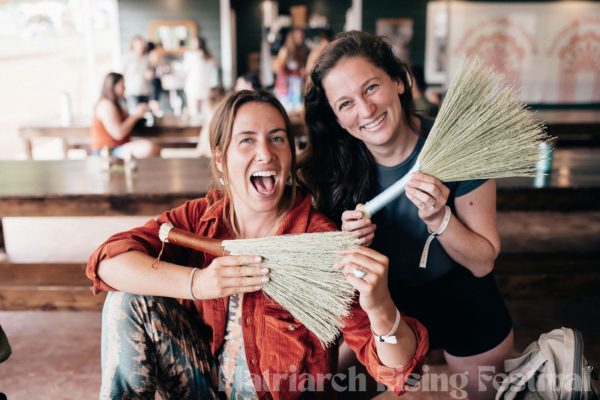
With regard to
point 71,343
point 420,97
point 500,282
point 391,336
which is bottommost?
point 71,343

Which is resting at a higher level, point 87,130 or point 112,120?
point 112,120

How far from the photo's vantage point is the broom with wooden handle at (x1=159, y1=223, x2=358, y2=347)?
1368mm

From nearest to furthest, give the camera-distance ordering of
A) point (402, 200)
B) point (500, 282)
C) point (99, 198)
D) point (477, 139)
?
point (477, 139), point (402, 200), point (500, 282), point (99, 198)

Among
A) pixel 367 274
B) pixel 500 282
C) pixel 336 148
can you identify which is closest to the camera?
pixel 367 274

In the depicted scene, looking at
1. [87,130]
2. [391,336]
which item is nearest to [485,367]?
[391,336]

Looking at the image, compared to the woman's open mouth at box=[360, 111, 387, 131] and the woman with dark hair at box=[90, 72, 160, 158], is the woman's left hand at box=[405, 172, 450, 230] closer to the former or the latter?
the woman's open mouth at box=[360, 111, 387, 131]

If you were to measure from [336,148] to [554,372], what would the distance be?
96 cm

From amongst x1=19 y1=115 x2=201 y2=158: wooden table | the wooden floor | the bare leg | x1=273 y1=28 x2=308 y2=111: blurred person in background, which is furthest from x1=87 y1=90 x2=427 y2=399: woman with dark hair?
x1=273 y1=28 x2=308 y2=111: blurred person in background

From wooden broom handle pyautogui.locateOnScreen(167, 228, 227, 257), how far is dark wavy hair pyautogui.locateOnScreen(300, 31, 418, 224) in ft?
1.70

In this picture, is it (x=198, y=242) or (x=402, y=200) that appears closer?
(x=198, y=242)

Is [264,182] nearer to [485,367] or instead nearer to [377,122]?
[377,122]

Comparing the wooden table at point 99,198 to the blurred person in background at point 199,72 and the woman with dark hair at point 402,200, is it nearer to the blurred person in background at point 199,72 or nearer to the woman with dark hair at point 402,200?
the woman with dark hair at point 402,200

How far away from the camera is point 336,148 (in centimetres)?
190

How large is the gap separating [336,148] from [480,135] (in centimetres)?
53
